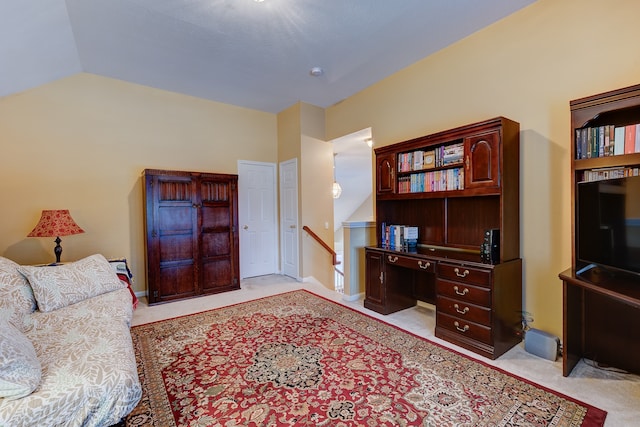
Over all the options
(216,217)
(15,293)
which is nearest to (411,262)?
(216,217)

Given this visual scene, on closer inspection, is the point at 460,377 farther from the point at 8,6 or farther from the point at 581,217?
the point at 8,6

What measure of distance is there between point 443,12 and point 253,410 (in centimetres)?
357

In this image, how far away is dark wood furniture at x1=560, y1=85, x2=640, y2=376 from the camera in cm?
196

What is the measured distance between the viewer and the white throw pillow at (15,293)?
2.05m

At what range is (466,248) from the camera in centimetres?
303

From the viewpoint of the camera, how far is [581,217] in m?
2.12

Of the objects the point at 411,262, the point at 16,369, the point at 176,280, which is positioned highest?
the point at 411,262

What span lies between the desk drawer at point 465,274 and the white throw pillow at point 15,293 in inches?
129

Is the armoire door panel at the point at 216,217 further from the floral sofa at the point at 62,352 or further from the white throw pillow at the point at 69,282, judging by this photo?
the floral sofa at the point at 62,352

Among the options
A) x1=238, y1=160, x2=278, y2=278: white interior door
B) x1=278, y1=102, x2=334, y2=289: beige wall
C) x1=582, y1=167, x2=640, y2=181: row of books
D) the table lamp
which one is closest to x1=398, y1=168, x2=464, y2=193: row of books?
x1=582, y1=167, x2=640, y2=181: row of books

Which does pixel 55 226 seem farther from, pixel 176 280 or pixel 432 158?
pixel 432 158

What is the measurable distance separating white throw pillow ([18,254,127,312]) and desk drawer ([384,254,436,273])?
285 cm

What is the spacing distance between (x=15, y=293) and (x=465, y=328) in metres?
3.66

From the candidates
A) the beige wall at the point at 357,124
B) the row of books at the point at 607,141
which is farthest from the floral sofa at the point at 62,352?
the row of books at the point at 607,141
